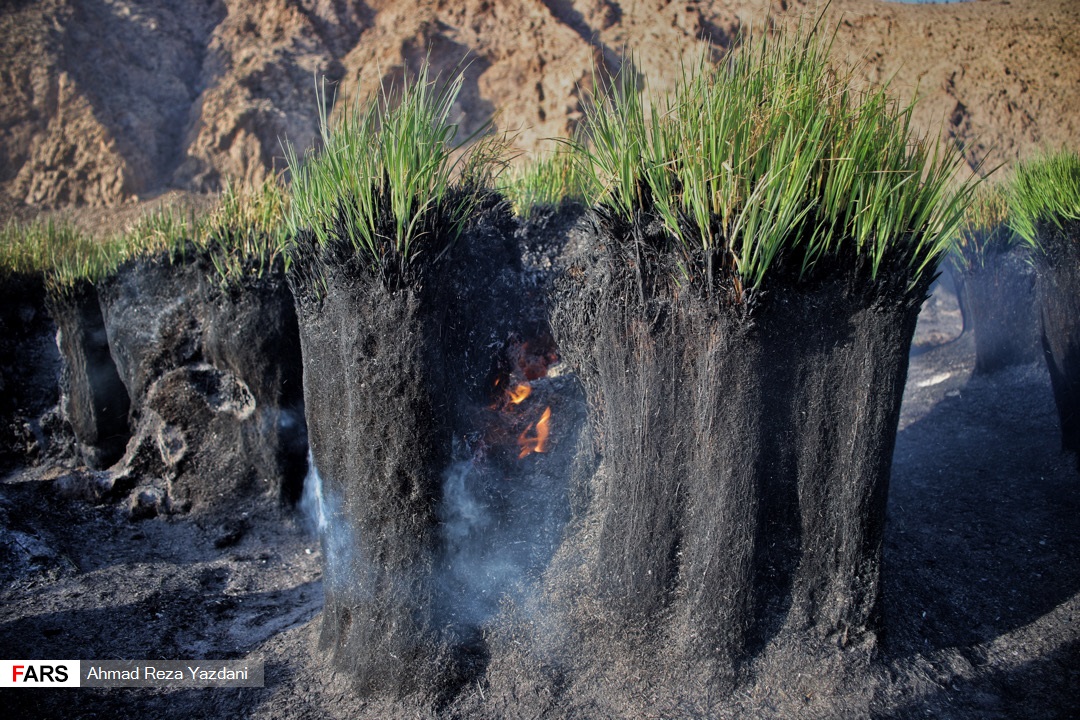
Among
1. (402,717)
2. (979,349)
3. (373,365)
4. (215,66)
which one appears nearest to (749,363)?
(373,365)

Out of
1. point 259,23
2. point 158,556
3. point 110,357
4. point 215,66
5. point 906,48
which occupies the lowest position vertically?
point 158,556

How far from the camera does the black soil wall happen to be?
20.5 feet

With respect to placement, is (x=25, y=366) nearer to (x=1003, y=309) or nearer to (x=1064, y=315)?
(x=1064, y=315)

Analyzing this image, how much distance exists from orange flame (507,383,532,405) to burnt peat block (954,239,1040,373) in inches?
202

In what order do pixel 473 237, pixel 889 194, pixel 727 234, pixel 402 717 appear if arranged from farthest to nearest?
pixel 473 237 → pixel 402 717 → pixel 889 194 → pixel 727 234

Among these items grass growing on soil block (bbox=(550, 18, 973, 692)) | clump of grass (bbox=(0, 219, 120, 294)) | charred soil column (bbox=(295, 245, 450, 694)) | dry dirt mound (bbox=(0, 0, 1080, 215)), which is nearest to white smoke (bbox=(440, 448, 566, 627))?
charred soil column (bbox=(295, 245, 450, 694))

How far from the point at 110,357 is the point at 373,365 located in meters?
5.06

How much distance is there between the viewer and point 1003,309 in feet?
20.4

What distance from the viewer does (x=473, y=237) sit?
340cm

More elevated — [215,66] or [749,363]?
[215,66]

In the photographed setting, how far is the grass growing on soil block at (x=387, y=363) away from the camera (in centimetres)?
275

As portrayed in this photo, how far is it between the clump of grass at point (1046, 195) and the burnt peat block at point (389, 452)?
13.1 feet

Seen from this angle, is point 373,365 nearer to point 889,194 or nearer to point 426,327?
point 426,327
